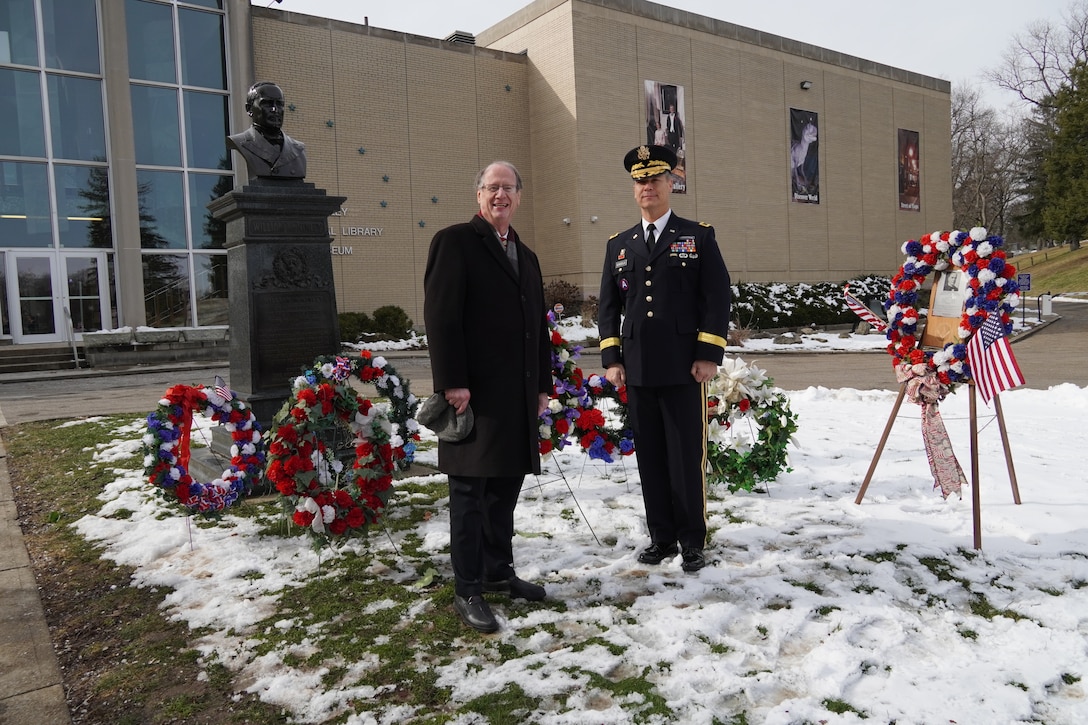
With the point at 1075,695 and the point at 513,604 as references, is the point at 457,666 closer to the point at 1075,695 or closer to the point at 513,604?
the point at 513,604

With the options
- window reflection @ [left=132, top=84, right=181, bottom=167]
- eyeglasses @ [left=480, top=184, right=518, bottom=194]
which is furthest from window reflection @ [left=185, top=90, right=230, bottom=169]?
eyeglasses @ [left=480, top=184, right=518, bottom=194]

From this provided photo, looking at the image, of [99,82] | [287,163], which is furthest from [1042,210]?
[287,163]

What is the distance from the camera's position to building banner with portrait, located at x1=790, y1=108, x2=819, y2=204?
2936 centimetres

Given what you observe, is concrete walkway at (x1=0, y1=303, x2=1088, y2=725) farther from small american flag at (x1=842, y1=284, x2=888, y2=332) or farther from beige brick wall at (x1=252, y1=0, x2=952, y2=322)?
beige brick wall at (x1=252, y1=0, x2=952, y2=322)

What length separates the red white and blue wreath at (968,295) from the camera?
4.16 metres

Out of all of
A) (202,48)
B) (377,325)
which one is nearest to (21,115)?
(202,48)

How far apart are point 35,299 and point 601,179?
15469mm

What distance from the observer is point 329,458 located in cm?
419

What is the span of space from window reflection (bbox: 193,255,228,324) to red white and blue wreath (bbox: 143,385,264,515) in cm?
1643

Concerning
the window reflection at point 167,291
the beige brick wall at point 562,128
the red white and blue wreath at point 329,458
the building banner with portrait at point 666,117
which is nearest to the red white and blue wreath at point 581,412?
the red white and blue wreath at point 329,458

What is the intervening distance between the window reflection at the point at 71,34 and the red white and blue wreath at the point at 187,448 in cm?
1792

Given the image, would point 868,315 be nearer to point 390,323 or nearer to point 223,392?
point 223,392

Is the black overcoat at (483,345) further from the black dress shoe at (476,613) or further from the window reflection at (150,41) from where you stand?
the window reflection at (150,41)

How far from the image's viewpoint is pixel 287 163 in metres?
5.56
